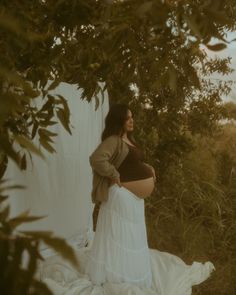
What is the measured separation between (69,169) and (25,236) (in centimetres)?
334

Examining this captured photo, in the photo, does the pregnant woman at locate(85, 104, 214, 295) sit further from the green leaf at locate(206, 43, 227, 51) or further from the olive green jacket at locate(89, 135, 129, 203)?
the green leaf at locate(206, 43, 227, 51)

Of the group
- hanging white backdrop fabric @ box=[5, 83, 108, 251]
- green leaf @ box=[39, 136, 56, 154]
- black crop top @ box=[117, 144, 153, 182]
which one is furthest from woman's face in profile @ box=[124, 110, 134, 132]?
green leaf @ box=[39, 136, 56, 154]

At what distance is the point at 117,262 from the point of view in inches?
134

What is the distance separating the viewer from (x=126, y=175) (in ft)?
10.9

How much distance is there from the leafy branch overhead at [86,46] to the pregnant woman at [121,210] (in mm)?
1157

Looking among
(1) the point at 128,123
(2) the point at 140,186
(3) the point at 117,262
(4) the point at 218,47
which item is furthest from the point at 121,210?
(4) the point at 218,47

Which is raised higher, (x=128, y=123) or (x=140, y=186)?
(x=128, y=123)

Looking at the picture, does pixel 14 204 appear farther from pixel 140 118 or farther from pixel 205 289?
pixel 140 118

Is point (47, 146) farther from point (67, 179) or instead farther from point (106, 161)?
point (67, 179)

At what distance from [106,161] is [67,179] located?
0.92m

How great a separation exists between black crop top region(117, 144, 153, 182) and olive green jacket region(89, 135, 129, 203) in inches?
1.3

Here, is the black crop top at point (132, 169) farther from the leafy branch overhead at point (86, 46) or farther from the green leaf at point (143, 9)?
the green leaf at point (143, 9)

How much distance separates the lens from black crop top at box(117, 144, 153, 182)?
10.9 ft

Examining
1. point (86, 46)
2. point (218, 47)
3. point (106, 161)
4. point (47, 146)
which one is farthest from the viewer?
point (106, 161)
